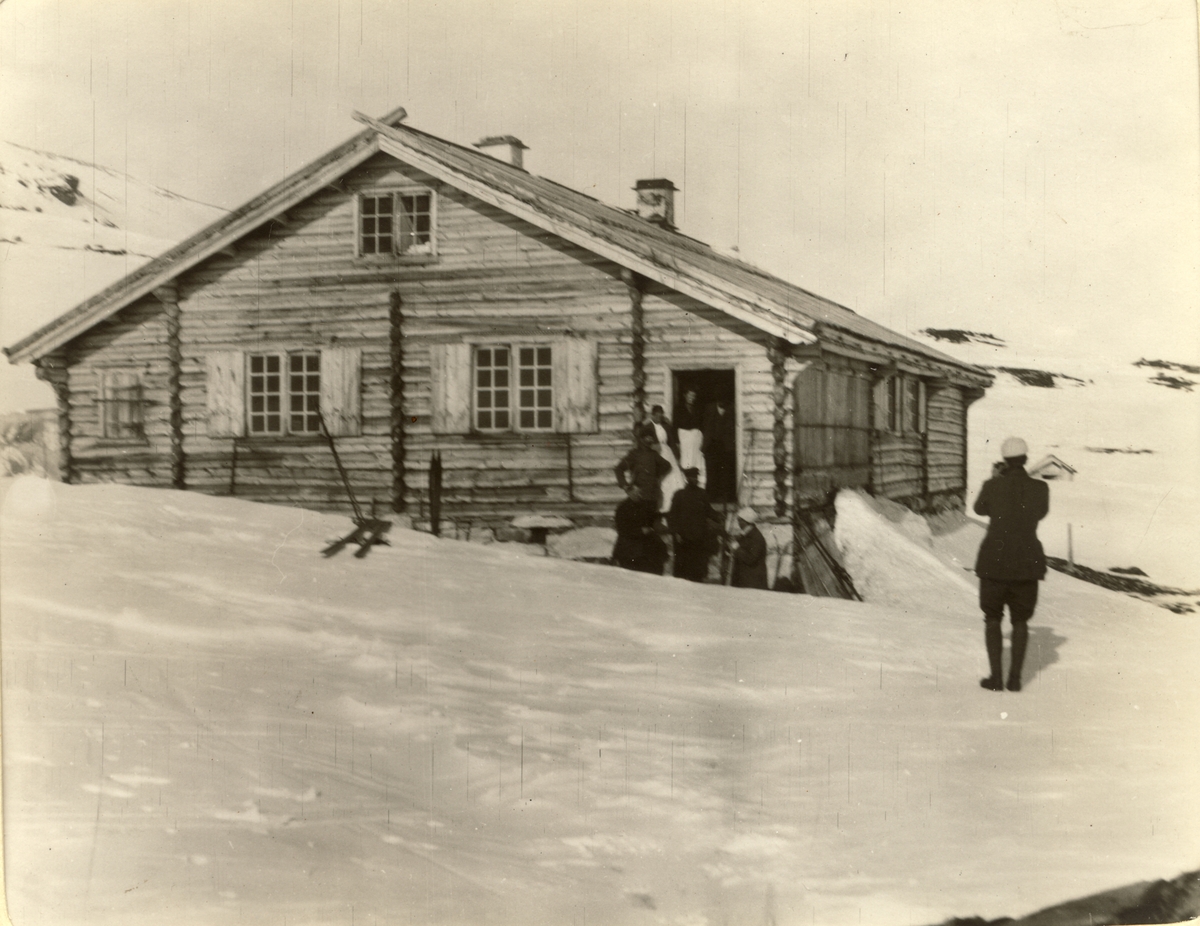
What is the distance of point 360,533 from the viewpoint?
7.14m

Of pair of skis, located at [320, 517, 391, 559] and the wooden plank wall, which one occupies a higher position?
the wooden plank wall

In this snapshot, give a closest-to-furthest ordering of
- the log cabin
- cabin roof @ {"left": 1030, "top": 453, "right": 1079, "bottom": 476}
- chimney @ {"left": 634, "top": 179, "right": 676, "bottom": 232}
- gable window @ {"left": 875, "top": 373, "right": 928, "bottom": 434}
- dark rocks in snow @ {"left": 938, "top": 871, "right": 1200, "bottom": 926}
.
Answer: dark rocks in snow @ {"left": 938, "top": 871, "right": 1200, "bottom": 926}
cabin roof @ {"left": 1030, "top": 453, "right": 1079, "bottom": 476}
chimney @ {"left": 634, "top": 179, "right": 676, "bottom": 232}
the log cabin
gable window @ {"left": 875, "top": 373, "right": 928, "bottom": 434}

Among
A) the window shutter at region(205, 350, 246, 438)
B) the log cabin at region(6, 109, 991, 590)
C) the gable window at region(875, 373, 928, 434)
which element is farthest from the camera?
the gable window at region(875, 373, 928, 434)

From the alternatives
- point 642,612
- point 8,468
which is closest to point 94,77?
point 8,468

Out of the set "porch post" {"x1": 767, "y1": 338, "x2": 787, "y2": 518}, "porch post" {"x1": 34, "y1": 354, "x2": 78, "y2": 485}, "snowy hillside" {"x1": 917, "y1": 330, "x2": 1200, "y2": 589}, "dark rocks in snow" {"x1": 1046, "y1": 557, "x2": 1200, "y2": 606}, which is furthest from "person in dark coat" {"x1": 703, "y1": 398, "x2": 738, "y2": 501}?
"porch post" {"x1": 34, "y1": 354, "x2": 78, "y2": 485}

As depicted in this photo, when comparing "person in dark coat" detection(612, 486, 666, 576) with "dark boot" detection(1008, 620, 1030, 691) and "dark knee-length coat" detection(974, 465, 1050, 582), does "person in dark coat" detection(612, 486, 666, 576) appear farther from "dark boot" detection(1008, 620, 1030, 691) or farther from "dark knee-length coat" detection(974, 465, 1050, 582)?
"dark boot" detection(1008, 620, 1030, 691)

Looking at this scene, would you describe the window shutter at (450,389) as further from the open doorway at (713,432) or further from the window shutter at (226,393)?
the open doorway at (713,432)

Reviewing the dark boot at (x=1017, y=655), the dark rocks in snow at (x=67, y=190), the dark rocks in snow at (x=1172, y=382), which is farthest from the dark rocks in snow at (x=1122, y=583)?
the dark rocks in snow at (x=67, y=190)

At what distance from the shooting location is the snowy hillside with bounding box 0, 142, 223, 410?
689 cm

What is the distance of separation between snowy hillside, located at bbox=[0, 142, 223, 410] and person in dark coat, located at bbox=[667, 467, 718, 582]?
3897 millimetres

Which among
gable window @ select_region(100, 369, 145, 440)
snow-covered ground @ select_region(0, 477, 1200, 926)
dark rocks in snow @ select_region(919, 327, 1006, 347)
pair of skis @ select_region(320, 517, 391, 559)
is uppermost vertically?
dark rocks in snow @ select_region(919, 327, 1006, 347)

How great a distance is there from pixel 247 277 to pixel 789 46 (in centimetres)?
421

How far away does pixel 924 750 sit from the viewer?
21.5 ft

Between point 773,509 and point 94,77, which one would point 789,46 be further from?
point 94,77
